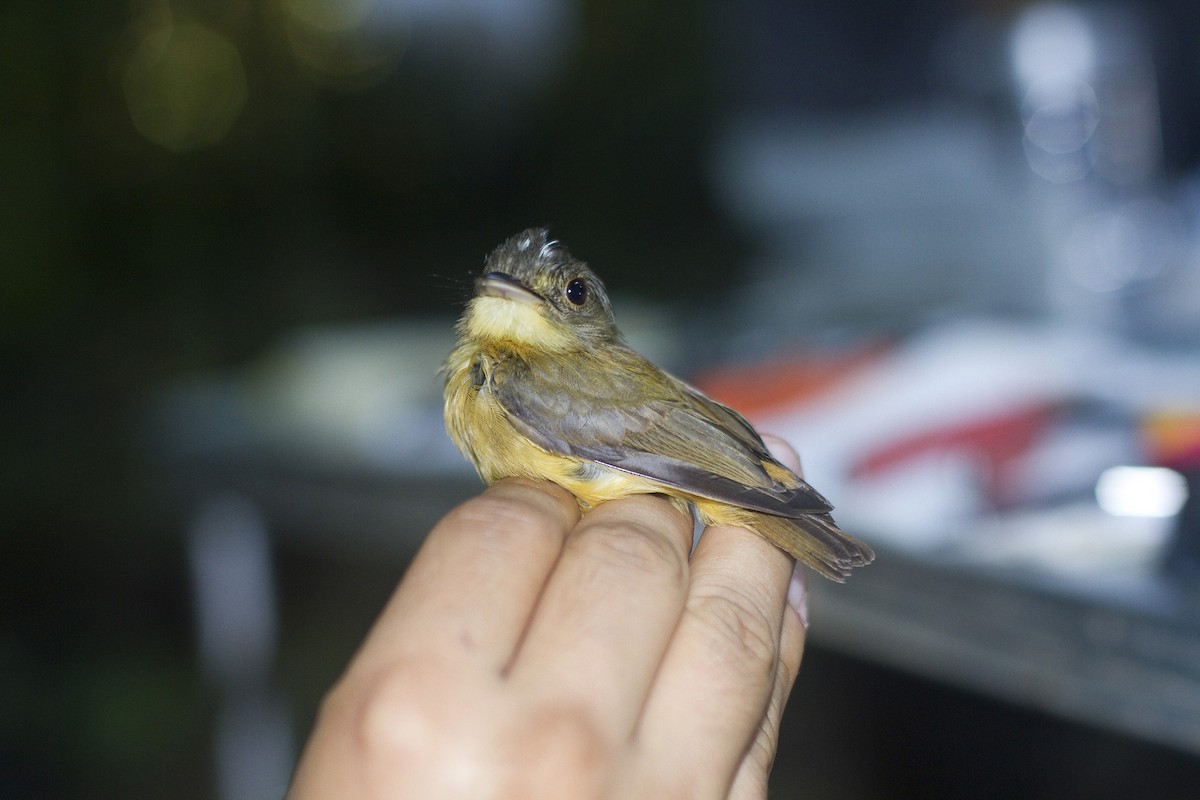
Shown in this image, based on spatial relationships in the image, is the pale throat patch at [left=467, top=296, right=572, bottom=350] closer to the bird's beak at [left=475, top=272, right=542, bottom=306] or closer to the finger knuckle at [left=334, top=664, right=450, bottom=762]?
the bird's beak at [left=475, top=272, right=542, bottom=306]

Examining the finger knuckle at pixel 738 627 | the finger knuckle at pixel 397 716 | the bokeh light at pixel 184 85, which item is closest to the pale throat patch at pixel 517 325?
the finger knuckle at pixel 738 627

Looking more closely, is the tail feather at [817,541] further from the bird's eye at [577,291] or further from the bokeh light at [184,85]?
the bokeh light at [184,85]

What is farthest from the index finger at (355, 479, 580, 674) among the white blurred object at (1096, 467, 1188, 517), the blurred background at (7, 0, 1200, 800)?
the white blurred object at (1096, 467, 1188, 517)

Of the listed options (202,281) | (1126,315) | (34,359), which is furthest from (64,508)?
(1126,315)

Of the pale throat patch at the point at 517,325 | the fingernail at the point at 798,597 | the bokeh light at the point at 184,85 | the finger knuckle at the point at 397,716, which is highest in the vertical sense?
the bokeh light at the point at 184,85

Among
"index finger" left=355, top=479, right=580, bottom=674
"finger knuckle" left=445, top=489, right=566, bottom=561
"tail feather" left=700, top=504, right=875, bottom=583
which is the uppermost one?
"tail feather" left=700, top=504, right=875, bottom=583

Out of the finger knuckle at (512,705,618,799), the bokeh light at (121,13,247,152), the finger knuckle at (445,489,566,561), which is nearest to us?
the finger knuckle at (512,705,618,799)
